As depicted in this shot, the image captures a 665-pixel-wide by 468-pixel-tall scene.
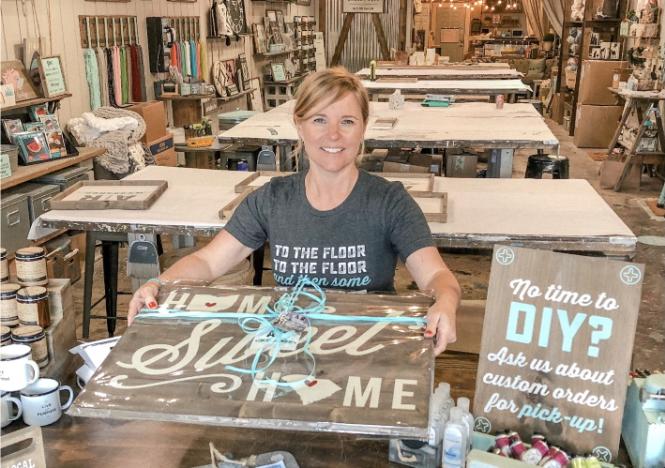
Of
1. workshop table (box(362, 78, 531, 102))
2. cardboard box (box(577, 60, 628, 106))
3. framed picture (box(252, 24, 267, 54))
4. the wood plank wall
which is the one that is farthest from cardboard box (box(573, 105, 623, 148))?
the wood plank wall

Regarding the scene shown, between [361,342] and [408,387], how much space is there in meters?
0.15

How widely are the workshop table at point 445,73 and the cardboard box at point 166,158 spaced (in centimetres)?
282

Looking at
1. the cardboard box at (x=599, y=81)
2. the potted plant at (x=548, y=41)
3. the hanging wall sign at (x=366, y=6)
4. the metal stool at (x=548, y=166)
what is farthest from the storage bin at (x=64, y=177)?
the potted plant at (x=548, y=41)

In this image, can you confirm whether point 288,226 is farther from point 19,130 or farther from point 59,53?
point 59,53

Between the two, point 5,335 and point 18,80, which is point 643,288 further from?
point 18,80

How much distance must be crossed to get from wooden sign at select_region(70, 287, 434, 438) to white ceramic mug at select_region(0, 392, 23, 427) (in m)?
0.33

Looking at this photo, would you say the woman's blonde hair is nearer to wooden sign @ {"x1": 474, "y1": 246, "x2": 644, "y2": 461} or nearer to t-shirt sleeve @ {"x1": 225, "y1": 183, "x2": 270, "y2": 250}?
t-shirt sleeve @ {"x1": 225, "y1": 183, "x2": 270, "y2": 250}

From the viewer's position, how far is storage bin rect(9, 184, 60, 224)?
4082 mm

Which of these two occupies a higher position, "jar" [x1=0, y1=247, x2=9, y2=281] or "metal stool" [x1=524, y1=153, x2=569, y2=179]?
"jar" [x1=0, y1=247, x2=9, y2=281]

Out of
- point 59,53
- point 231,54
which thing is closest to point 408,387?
point 59,53

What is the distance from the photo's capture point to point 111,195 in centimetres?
306

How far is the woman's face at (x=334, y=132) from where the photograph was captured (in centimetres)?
194

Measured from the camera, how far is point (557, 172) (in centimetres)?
482

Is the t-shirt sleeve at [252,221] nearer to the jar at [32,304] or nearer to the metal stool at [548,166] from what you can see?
the jar at [32,304]
